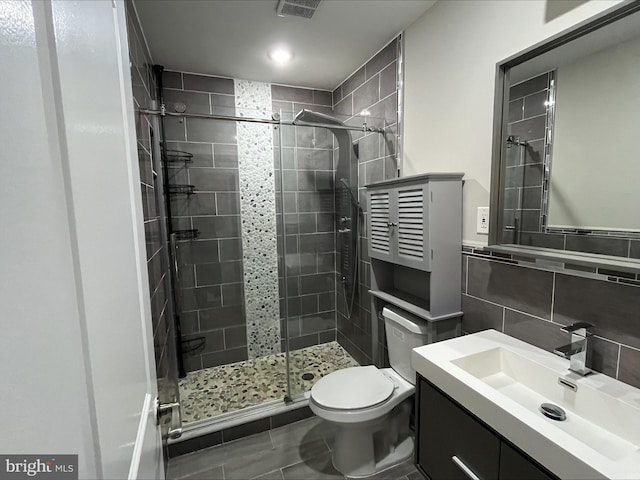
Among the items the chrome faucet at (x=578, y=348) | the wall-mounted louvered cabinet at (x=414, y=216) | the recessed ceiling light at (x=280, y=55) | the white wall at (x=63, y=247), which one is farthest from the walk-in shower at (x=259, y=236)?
the white wall at (x=63, y=247)

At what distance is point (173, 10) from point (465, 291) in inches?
87.3

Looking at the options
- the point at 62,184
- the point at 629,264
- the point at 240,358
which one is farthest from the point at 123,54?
the point at 240,358

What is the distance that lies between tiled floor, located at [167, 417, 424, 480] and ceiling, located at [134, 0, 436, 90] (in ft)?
8.46

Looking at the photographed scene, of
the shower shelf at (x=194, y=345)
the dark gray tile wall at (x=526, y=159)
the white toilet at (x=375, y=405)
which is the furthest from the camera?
the shower shelf at (x=194, y=345)

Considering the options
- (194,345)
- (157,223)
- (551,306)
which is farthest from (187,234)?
(551,306)

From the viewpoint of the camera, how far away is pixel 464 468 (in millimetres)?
1021

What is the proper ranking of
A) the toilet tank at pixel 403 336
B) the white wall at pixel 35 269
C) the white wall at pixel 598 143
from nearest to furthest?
the white wall at pixel 35 269, the white wall at pixel 598 143, the toilet tank at pixel 403 336

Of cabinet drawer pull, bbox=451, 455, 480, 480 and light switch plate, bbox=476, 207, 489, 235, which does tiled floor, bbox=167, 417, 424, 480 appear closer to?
cabinet drawer pull, bbox=451, 455, 480, 480

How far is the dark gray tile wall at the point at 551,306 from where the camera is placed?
983 millimetres

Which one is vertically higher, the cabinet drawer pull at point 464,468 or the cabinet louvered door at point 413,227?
the cabinet louvered door at point 413,227

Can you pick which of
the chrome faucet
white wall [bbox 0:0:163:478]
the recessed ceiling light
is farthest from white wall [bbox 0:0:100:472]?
the recessed ceiling light

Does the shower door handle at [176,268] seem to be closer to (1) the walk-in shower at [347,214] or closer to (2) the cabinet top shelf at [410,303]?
(1) the walk-in shower at [347,214]

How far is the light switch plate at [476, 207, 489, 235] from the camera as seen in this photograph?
143 centimetres

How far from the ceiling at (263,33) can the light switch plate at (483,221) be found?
120 centimetres
